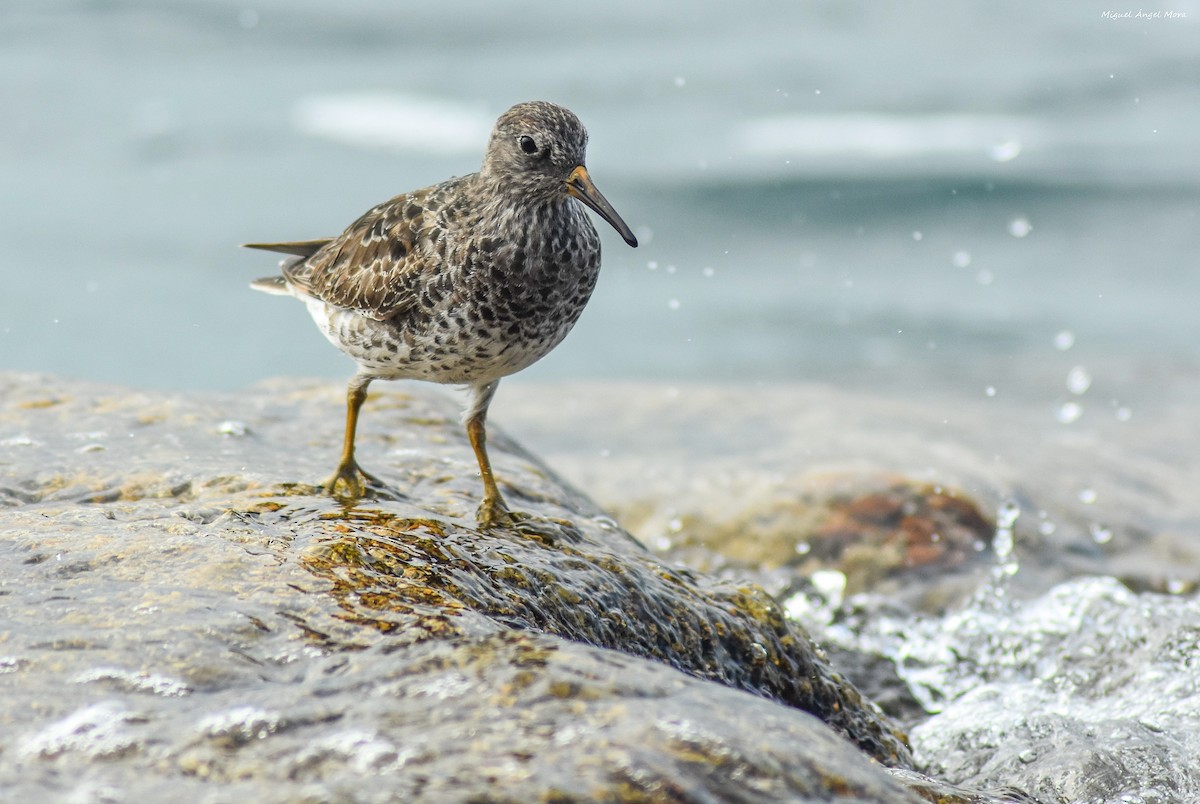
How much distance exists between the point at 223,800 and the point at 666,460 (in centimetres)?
611

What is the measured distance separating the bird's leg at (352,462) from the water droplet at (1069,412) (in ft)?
23.3

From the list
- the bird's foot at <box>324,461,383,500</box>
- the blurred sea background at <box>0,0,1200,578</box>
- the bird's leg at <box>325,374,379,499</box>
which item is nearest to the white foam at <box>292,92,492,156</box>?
the blurred sea background at <box>0,0,1200,578</box>

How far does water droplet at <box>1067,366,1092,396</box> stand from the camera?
11.1m

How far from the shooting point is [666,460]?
836 cm

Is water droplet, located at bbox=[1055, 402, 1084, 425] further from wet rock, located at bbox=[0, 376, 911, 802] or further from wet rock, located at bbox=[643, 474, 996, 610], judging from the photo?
wet rock, located at bbox=[0, 376, 911, 802]

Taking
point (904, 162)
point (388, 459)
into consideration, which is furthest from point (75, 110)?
point (388, 459)

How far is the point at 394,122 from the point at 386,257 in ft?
36.3

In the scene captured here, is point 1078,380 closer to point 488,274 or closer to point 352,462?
point 488,274

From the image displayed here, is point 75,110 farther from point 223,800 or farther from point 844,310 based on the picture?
point 223,800

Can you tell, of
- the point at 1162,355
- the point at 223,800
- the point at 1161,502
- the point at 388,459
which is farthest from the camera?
the point at 1162,355

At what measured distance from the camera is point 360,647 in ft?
9.80

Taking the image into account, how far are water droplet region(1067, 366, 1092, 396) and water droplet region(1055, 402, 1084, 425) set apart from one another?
0.97 feet

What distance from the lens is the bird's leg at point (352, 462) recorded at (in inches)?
175

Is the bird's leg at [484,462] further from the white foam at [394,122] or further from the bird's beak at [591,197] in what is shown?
the white foam at [394,122]
